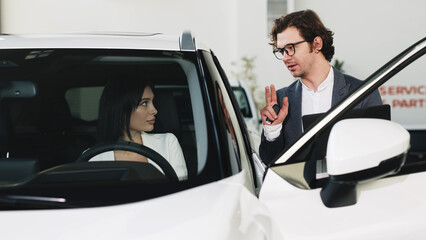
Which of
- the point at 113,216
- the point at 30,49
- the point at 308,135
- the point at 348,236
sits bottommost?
the point at 348,236

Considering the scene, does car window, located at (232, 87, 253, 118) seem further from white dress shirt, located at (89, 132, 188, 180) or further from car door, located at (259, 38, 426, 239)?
car door, located at (259, 38, 426, 239)

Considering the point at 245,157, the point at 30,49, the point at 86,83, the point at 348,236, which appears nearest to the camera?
the point at 348,236

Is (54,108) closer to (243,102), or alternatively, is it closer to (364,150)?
(364,150)

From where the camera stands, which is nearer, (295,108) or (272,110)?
(272,110)

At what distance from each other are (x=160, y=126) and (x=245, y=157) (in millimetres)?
660

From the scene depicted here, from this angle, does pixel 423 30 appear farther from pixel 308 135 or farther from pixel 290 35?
pixel 308 135

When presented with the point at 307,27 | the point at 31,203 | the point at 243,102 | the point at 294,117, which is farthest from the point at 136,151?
the point at 243,102

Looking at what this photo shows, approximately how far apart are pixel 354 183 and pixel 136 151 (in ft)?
2.07

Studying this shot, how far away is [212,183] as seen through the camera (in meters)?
1.21

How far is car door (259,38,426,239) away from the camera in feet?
3.62

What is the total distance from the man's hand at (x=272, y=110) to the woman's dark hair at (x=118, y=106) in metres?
0.47

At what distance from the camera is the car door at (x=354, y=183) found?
1.10m

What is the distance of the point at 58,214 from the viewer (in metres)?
1.07

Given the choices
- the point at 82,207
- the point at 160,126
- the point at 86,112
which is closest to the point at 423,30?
the point at 86,112
